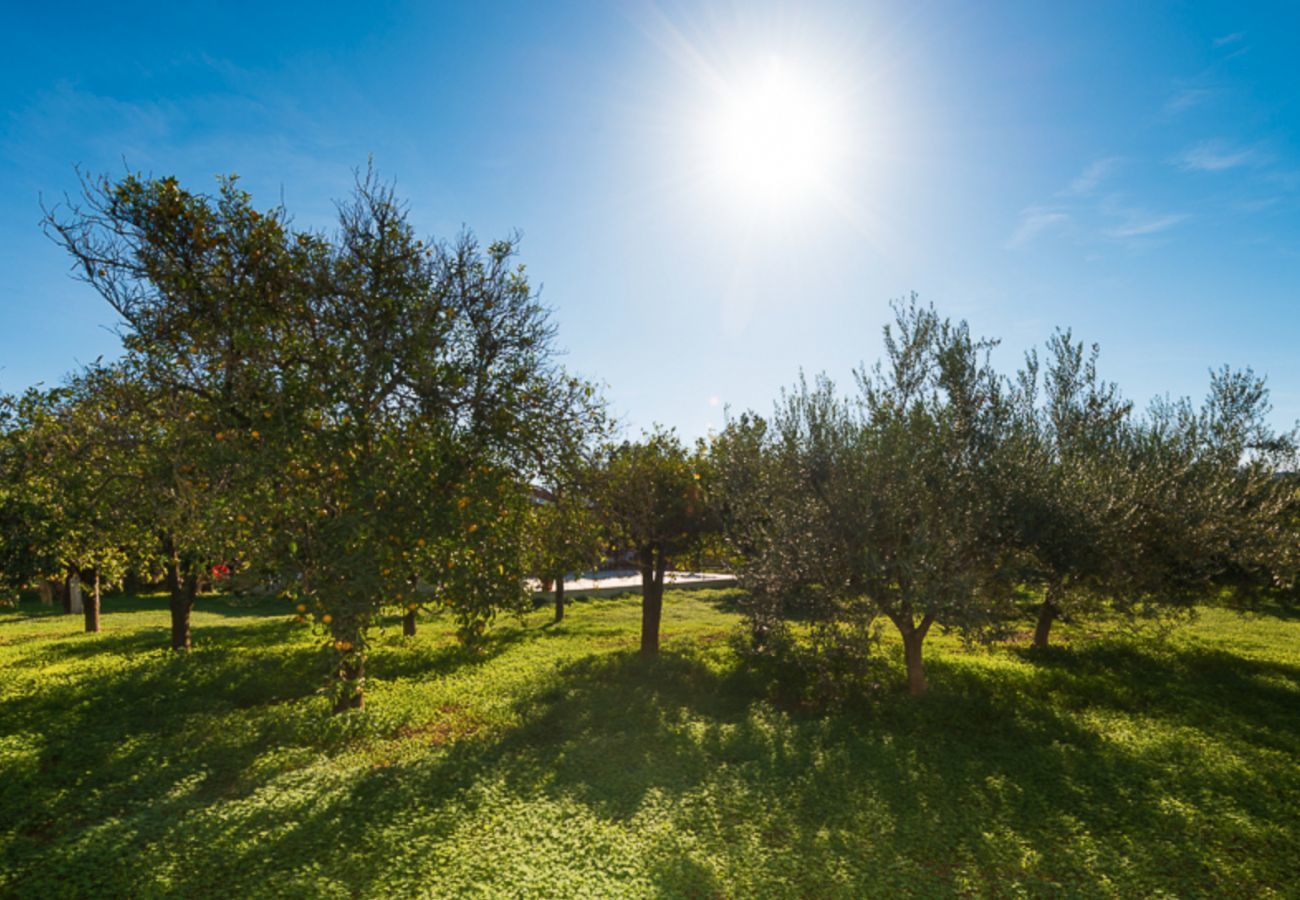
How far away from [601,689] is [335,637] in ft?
25.3

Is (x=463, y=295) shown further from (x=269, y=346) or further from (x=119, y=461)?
(x=119, y=461)

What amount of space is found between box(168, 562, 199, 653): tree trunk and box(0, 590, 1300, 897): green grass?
1.29 m

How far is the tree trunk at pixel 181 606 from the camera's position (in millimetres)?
19516

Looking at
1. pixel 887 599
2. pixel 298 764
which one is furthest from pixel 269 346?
pixel 887 599

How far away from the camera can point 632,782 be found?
1065 cm

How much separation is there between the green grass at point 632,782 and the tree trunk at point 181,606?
4.23 ft

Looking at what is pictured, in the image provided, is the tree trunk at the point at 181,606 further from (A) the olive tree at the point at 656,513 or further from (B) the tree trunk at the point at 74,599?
(B) the tree trunk at the point at 74,599

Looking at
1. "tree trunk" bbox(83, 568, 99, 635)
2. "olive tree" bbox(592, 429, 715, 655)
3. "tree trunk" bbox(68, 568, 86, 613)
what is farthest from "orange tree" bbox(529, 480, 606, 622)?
"tree trunk" bbox(68, 568, 86, 613)

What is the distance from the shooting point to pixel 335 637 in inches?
416

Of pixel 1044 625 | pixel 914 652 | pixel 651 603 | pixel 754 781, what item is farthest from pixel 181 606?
pixel 1044 625

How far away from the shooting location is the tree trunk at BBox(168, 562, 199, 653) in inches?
768

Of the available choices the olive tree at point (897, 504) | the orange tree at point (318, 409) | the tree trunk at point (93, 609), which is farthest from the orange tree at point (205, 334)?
the tree trunk at point (93, 609)

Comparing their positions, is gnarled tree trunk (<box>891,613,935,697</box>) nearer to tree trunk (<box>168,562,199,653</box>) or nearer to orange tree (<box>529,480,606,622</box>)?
orange tree (<box>529,480,606,622</box>)

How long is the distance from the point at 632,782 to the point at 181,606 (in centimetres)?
1648
